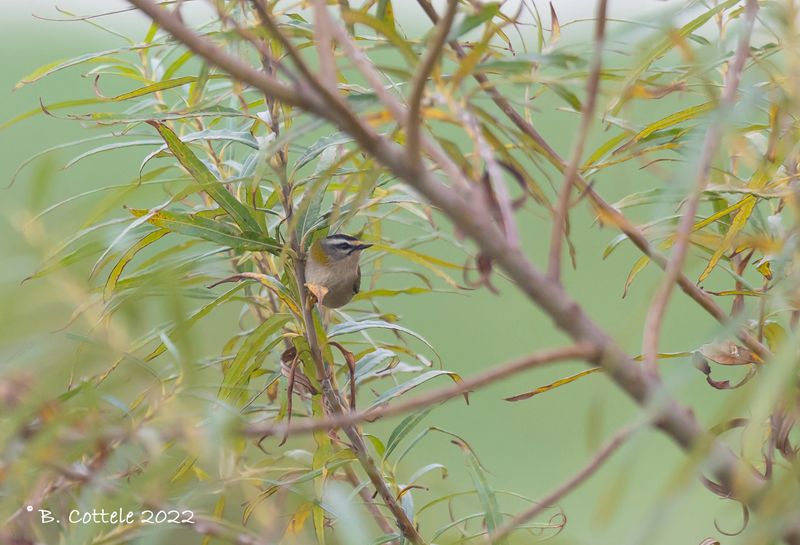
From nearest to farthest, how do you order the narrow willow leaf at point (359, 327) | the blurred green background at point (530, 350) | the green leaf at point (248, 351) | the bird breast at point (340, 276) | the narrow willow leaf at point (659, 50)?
the narrow willow leaf at point (659, 50) < the green leaf at point (248, 351) < the narrow willow leaf at point (359, 327) < the bird breast at point (340, 276) < the blurred green background at point (530, 350)

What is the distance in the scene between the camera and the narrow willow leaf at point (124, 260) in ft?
2.27

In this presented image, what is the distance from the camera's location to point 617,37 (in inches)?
14.6

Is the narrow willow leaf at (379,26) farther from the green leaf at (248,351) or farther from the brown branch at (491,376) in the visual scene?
the green leaf at (248,351)

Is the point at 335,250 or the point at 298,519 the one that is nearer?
the point at 298,519

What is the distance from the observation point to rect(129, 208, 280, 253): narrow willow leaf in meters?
0.70

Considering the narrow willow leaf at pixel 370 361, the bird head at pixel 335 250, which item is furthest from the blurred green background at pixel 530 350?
the narrow willow leaf at pixel 370 361

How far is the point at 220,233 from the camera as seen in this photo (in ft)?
2.36

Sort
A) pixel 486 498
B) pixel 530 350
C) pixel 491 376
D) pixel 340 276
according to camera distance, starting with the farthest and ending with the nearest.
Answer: pixel 530 350
pixel 340 276
pixel 486 498
pixel 491 376

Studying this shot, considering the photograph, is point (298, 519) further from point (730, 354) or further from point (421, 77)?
point (421, 77)

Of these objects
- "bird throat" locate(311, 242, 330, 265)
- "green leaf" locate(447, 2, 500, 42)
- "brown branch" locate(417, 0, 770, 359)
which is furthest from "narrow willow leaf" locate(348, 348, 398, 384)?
"bird throat" locate(311, 242, 330, 265)

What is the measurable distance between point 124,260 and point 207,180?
3.6 inches

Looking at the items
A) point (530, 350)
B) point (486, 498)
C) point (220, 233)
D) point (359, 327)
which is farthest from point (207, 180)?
point (530, 350)

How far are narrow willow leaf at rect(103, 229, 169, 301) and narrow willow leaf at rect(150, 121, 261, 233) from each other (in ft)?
0.17

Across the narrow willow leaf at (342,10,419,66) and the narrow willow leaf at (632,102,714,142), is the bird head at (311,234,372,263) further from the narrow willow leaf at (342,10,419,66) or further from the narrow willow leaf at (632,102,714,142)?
the narrow willow leaf at (342,10,419,66)
